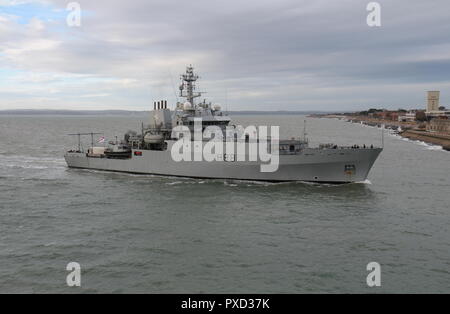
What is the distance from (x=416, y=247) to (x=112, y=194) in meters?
19.2

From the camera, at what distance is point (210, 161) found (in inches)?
1142

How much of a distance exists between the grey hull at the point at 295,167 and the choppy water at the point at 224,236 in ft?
2.48

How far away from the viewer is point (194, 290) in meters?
12.3

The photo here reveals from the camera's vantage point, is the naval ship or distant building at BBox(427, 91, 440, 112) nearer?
the naval ship

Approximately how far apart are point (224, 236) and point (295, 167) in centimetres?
1177

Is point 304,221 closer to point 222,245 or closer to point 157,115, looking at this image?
point 222,245

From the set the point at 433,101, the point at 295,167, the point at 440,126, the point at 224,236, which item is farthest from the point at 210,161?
the point at 433,101

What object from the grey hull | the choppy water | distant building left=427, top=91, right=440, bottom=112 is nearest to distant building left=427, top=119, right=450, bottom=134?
the choppy water

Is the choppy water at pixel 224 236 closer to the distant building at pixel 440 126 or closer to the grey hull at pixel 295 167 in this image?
the grey hull at pixel 295 167

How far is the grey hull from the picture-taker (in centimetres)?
2656

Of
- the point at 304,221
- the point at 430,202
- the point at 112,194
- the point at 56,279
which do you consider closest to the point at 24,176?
the point at 112,194

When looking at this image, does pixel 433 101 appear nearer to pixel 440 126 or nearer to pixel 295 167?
pixel 440 126

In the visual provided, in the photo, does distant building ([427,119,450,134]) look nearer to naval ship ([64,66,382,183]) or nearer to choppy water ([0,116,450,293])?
choppy water ([0,116,450,293])

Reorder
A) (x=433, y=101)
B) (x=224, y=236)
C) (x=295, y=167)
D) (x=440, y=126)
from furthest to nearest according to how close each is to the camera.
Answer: (x=433, y=101)
(x=440, y=126)
(x=295, y=167)
(x=224, y=236)
